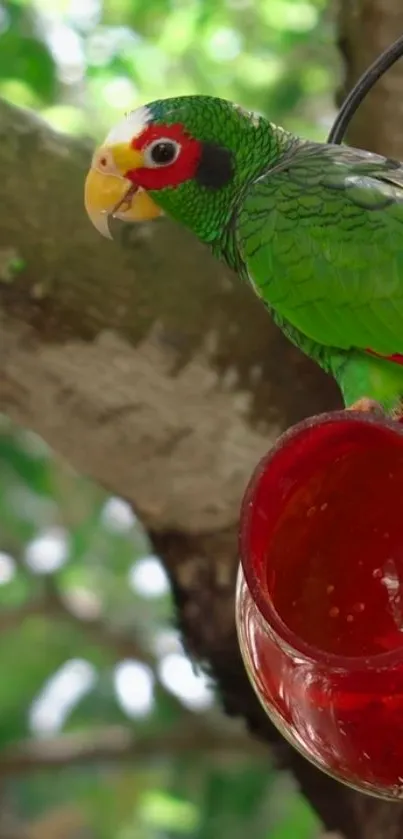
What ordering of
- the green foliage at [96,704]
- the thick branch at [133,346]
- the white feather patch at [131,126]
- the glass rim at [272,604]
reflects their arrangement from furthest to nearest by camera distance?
the green foliage at [96,704] → the thick branch at [133,346] → the white feather patch at [131,126] → the glass rim at [272,604]

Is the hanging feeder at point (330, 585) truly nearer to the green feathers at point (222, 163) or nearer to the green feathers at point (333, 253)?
the green feathers at point (333, 253)

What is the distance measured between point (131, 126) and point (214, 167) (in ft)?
0.27

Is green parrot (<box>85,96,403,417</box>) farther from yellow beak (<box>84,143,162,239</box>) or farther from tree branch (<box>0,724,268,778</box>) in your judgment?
tree branch (<box>0,724,268,778</box>)

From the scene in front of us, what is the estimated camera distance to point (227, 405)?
3.00 feet

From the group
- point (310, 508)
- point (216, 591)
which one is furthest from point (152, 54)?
point (310, 508)

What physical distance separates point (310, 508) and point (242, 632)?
0.28 ft

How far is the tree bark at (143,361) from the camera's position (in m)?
0.90

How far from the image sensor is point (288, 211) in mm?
725

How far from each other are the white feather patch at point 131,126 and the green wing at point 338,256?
0.12m

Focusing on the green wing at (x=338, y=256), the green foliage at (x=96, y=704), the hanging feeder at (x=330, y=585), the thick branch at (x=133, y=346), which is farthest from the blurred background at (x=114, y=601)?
the hanging feeder at (x=330, y=585)

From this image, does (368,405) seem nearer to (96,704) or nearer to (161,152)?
(161,152)

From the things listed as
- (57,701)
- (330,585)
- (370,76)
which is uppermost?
(370,76)

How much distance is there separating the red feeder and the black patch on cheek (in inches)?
13.6

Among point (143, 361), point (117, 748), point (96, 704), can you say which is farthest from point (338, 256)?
point (96, 704)
